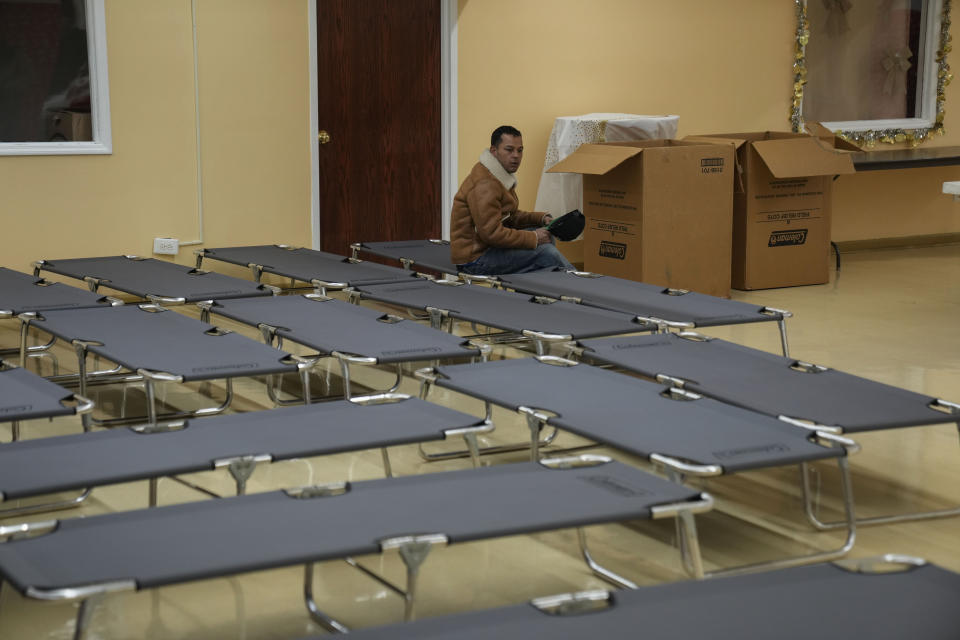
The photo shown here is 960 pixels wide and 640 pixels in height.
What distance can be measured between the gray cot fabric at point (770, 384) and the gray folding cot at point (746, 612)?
1.00m

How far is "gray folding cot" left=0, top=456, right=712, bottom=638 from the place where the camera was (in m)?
2.07

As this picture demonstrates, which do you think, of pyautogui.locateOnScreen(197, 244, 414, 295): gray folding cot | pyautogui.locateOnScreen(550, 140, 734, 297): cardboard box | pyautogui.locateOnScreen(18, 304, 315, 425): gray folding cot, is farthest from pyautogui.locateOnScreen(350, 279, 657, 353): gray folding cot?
pyautogui.locateOnScreen(550, 140, 734, 297): cardboard box

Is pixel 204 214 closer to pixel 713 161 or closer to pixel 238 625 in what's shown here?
pixel 713 161

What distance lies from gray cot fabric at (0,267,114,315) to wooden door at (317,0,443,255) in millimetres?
2121

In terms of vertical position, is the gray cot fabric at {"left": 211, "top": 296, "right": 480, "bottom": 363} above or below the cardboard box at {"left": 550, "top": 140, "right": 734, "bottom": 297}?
below

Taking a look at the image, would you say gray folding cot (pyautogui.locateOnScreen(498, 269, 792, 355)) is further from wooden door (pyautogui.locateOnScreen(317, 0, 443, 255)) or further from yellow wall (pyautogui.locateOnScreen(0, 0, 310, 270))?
yellow wall (pyautogui.locateOnScreen(0, 0, 310, 270))

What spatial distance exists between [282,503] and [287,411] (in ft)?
2.46

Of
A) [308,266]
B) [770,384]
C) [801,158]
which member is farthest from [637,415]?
[801,158]

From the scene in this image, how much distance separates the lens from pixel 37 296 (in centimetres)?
487

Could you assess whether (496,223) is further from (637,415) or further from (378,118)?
(637,415)

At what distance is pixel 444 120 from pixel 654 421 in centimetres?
446

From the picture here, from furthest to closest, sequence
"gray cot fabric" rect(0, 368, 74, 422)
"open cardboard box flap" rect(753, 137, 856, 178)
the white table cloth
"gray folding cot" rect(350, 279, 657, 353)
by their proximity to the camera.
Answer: the white table cloth
"open cardboard box flap" rect(753, 137, 856, 178)
"gray folding cot" rect(350, 279, 657, 353)
"gray cot fabric" rect(0, 368, 74, 422)

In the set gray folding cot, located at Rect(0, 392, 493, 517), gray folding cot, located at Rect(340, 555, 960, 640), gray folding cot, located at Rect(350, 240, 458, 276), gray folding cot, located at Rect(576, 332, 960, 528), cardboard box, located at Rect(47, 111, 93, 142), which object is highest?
cardboard box, located at Rect(47, 111, 93, 142)

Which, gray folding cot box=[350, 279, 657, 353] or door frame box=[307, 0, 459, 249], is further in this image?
door frame box=[307, 0, 459, 249]
